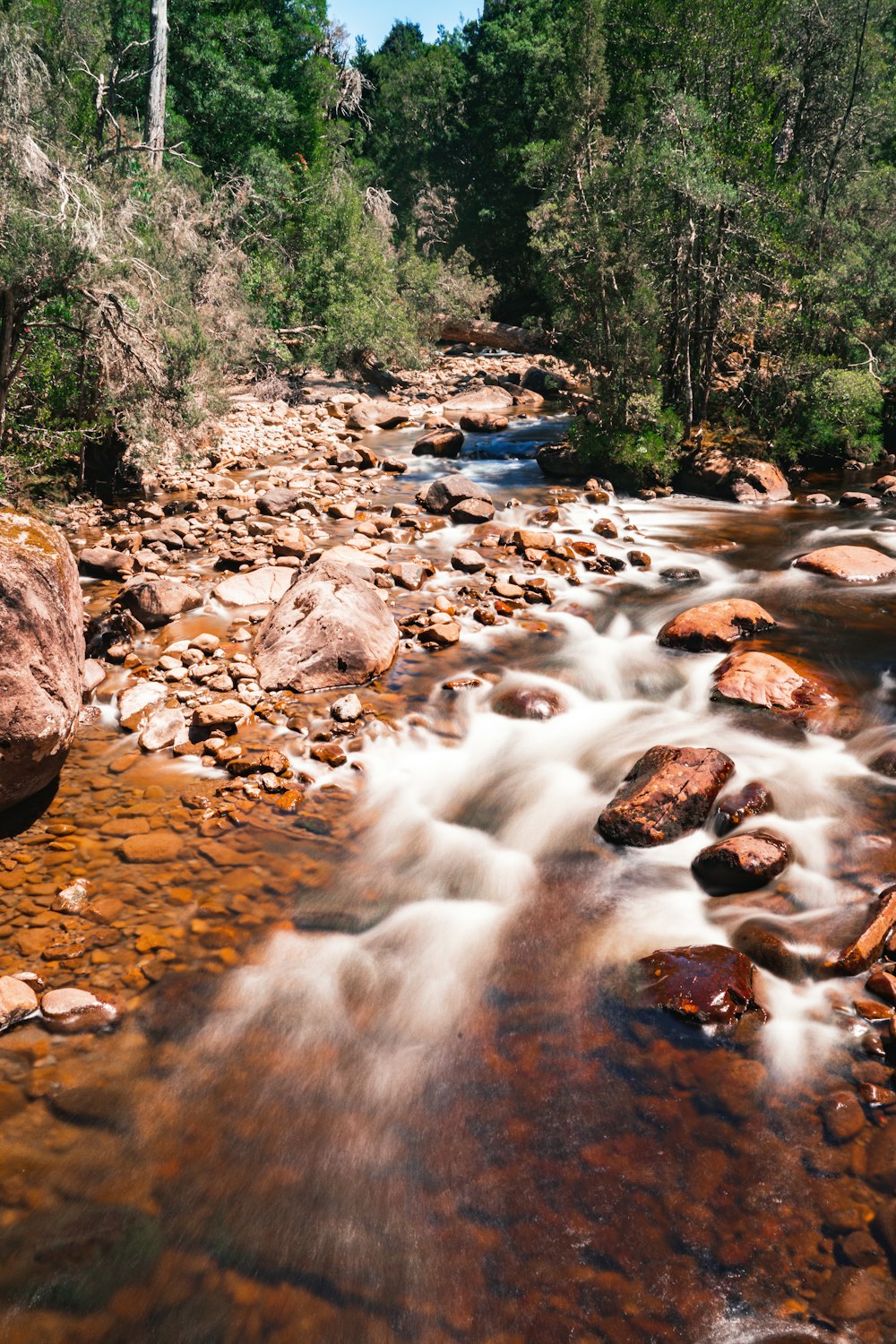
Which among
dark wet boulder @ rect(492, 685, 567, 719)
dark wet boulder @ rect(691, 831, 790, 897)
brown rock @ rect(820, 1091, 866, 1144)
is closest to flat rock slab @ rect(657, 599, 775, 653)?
dark wet boulder @ rect(492, 685, 567, 719)

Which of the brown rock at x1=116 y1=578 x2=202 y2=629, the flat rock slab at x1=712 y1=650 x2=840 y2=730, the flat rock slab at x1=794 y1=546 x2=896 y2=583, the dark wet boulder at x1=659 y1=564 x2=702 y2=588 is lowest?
the brown rock at x1=116 y1=578 x2=202 y2=629

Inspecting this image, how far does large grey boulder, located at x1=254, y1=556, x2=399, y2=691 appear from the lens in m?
7.46

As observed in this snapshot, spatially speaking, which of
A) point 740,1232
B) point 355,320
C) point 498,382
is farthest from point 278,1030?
point 498,382

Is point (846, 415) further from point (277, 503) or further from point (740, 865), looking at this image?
point (740, 865)

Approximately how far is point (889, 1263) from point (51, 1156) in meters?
3.46

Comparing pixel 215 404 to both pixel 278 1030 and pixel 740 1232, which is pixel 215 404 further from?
pixel 740 1232

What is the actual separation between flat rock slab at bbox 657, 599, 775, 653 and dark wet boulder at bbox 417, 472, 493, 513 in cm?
509

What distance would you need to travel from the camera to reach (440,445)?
55.7ft

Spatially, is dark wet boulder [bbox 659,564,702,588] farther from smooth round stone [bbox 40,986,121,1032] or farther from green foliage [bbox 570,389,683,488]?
smooth round stone [bbox 40,986,121,1032]

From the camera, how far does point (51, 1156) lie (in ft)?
11.5

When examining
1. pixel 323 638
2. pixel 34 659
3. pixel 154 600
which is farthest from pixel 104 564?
pixel 34 659

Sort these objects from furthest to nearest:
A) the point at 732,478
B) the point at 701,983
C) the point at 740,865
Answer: the point at 732,478 < the point at 740,865 < the point at 701,983

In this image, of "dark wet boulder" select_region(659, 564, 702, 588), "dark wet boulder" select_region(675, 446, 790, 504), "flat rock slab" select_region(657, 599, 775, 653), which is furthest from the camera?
"dark wet boulder" select_region(675, 446, 790, 504)

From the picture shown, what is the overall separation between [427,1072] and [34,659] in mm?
3573
